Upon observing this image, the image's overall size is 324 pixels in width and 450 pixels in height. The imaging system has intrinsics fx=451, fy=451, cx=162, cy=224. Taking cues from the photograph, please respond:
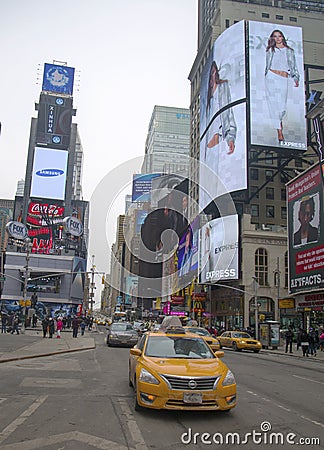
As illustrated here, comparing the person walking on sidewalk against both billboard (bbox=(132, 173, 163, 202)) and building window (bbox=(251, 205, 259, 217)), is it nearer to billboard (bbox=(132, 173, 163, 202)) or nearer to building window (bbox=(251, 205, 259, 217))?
building window (bbox=(251, 205, 259, 217))

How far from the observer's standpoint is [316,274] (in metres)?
38.5

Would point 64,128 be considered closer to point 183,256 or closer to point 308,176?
point 183,256

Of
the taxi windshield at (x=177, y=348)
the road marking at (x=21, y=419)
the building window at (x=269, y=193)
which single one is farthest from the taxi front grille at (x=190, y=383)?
the building window at (x=269, y=193)

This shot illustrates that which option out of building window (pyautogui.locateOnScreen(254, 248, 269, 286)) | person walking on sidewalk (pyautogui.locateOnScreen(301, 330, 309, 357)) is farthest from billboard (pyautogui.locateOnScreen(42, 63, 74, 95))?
person walking on sidewalk (pyautogui.locateOnScreen(301, 330, 309, 357))

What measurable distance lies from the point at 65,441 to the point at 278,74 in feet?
215

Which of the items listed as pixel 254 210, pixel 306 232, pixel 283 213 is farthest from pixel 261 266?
pixel 306 232

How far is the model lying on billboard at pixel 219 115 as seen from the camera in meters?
63.0

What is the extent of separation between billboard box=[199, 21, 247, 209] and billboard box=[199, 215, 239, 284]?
467cm

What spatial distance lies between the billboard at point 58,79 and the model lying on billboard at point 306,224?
76724 millimetres

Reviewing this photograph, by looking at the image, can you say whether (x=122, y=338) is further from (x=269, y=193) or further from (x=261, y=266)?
(x=269, y=193)

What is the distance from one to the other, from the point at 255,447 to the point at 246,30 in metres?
68.3

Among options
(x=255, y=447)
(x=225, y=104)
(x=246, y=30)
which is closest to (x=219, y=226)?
(x=225, y=104)

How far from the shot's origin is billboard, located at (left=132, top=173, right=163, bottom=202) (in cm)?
18062

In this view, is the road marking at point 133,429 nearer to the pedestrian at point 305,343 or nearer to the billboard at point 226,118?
the pedestrian at point 305,343
